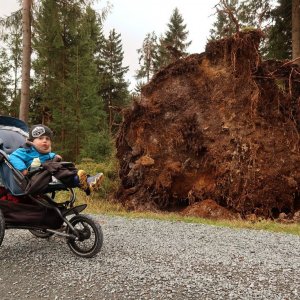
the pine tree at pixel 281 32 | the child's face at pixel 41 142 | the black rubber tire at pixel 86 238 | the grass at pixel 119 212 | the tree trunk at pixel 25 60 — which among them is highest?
the pine tree at pixel 281 32

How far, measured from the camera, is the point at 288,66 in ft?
36.2

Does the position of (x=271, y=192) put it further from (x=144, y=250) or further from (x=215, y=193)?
(x=144, y=250)

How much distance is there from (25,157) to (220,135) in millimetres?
7198

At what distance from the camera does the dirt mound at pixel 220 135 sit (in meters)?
10.5

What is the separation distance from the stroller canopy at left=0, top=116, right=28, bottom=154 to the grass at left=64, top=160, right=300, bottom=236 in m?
3.97

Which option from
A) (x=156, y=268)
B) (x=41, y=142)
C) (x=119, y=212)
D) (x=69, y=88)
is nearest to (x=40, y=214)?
(x=41, y=142)

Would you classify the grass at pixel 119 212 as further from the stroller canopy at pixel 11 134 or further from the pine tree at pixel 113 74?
the pine tree at pixel 113 74

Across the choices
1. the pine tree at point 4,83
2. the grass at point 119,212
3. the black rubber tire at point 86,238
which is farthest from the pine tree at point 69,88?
the black rubber tire at point 86,238

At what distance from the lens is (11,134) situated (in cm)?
559

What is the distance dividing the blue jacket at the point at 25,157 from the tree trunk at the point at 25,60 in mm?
9823

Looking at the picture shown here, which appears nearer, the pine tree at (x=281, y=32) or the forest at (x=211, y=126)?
the forest at (x=211, y=126)

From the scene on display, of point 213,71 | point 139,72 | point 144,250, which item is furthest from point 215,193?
point 139,72

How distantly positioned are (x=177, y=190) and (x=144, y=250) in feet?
21.7

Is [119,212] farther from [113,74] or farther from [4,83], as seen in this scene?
[113,74]
